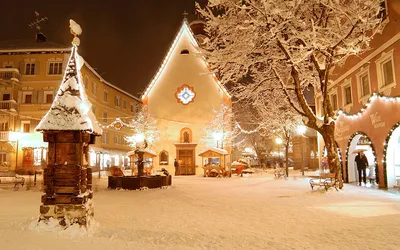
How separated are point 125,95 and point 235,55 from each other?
40.0m

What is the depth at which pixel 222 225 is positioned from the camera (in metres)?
8.15

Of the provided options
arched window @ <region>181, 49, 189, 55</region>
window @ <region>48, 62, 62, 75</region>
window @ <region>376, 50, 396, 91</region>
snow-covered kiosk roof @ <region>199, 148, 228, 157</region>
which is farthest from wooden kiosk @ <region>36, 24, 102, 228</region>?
window @ <region>48, 62, 62, 75</region>

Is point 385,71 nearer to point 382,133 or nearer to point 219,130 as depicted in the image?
point 382,133

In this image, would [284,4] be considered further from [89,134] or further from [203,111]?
[203,111]

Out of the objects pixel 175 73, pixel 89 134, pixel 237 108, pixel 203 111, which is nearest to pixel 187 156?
pixel 203 111

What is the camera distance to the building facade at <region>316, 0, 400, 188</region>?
1488 centimetres

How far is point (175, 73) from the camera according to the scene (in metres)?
32.6

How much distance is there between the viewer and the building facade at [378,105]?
48.8ft

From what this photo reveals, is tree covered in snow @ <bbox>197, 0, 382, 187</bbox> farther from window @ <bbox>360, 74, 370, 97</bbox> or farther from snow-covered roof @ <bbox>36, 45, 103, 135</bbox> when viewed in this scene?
snow-covered roof @ <bbox>36, 45, 103, 135</bbox>

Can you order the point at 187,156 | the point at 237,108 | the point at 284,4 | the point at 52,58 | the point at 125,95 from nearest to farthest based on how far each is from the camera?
the point at 284,4, the point at 187,156, the point at 52,58, the point at 237,108, the point at 125,95

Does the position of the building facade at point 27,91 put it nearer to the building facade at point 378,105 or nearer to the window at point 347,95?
the window at point 347,95

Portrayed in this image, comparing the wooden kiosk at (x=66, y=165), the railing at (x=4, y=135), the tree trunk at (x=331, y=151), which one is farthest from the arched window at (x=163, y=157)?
the wooden kiosk at (x=66, y=165)

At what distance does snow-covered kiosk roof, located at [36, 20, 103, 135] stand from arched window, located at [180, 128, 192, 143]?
23335mm

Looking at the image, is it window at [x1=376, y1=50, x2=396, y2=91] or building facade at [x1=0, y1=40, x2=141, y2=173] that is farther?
building facade at [x1=0, y1=40, x2=141, y2=173]
